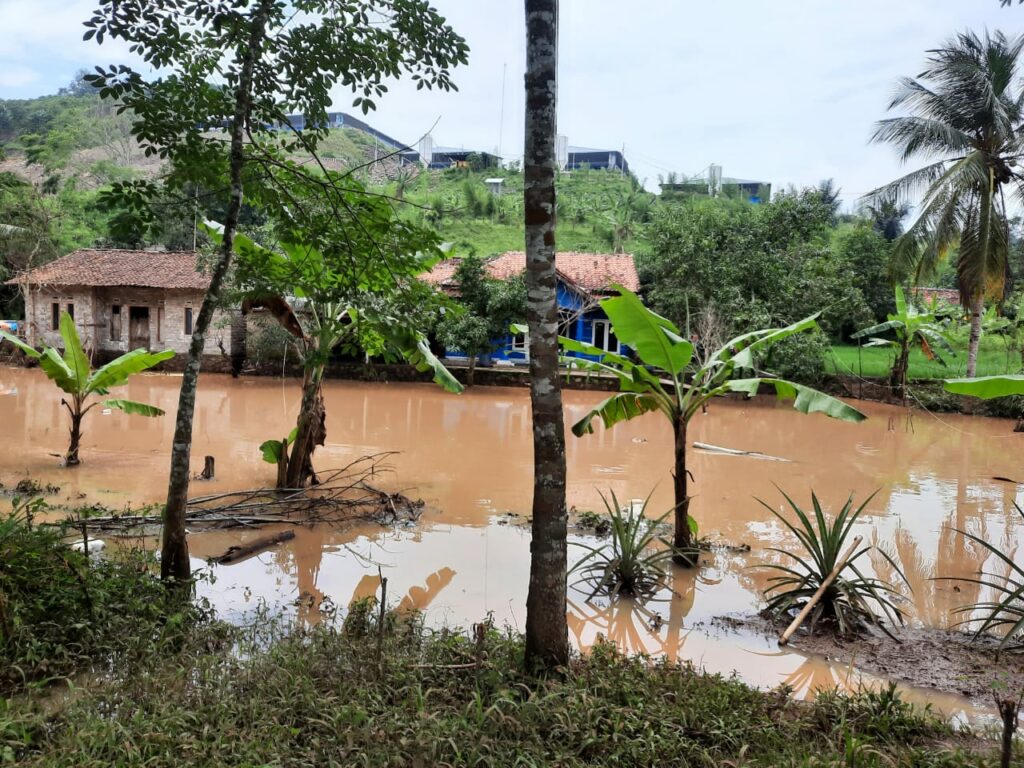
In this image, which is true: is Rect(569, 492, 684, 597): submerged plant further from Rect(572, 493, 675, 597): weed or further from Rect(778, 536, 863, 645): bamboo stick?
Rect(778, 536, 863, 645): bamboo stick

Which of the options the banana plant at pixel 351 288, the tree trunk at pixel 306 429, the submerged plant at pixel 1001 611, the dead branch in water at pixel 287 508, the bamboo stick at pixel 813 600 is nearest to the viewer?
the submerged plant at pixel 1001 611

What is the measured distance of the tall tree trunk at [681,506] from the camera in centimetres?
739

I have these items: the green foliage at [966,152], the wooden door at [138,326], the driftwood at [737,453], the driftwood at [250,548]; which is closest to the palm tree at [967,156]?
the green foliage at [966,152]

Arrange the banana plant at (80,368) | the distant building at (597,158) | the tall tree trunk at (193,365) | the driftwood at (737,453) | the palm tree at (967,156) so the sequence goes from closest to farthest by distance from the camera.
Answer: the tall tree trunk at (193,365) < the banana plant at (80,368) < the driftwood at (737,453) < the palm tree at (967,156) < the distant building at (597,158)

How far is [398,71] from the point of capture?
242 inches

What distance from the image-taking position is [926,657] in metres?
5.71

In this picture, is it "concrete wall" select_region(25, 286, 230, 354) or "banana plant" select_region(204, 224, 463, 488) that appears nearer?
"banana plant" select_region(204, 224, 463, 488)

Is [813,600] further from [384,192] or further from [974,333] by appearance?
[384,192]

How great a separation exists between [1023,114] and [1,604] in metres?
24.8

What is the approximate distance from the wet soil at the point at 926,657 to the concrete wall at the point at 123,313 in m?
23.5

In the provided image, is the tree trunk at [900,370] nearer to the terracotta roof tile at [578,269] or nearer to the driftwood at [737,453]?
the terracotta roof tile at [578,269]

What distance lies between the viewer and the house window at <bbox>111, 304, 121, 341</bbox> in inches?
1066

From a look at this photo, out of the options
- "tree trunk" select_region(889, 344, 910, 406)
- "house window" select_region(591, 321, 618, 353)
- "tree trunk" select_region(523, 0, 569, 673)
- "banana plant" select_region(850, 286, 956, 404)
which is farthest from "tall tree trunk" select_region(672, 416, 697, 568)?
"house window" select_region(591, 321, 618, 353)

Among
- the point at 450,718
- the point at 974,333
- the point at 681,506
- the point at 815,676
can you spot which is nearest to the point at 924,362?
the point at 974,333
